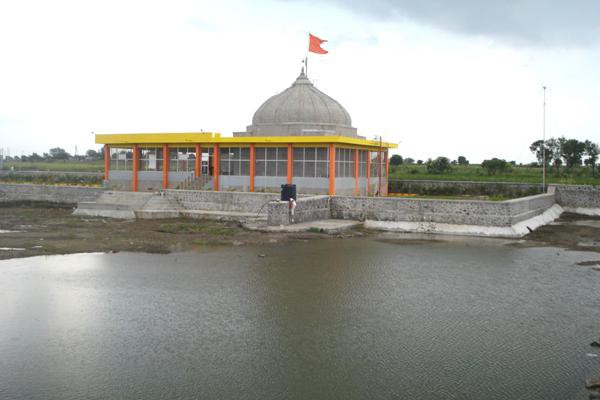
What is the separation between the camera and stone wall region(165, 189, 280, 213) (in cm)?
3288

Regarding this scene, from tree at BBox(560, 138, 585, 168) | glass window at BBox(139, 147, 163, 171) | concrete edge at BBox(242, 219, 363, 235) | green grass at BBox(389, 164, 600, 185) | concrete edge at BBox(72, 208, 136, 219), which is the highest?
tree at BBox(560, 138, 585, 168)

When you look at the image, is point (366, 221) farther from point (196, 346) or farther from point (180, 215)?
point (196, 346)

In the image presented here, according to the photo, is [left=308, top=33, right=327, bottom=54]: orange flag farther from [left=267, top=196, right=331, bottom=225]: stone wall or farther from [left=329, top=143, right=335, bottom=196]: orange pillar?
[left=267, top=196, right=331, bottom=225]: stone wall

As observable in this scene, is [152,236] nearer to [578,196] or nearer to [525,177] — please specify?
[578,196]

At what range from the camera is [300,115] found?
40000 mm

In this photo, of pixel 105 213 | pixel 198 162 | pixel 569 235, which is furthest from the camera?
pixel 198 162

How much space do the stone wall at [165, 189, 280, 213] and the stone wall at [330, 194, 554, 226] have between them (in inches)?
162

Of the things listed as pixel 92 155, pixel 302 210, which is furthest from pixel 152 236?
pixel 92 155

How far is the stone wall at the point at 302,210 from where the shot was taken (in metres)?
28.7

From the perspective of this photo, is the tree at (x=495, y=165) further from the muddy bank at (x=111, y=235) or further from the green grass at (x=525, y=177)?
the muddy bank at (x=111, y=235)

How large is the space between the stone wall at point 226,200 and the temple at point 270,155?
3.89 meters

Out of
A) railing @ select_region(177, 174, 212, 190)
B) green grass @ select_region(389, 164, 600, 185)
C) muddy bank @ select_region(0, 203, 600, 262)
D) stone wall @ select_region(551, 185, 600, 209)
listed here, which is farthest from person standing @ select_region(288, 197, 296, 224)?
green grass @ select_region(389, 164, 600, 185)

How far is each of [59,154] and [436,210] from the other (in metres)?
128

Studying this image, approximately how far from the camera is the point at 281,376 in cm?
1029
